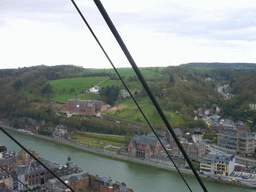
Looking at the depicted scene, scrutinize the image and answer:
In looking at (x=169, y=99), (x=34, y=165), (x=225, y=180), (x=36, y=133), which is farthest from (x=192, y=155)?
(x=36, y=133)

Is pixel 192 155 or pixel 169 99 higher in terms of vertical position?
pixel 169 99

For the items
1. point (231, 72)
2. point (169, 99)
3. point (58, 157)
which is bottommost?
point (58, 157)

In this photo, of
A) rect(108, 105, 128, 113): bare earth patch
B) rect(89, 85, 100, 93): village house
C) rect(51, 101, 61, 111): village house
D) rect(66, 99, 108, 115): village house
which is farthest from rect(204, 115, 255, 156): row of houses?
rect(89, 85, 100, 93): village house

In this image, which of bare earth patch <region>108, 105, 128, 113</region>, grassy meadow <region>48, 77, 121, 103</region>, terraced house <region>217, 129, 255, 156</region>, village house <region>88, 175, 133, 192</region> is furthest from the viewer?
grassy meadow <region>48, 77, 121, 103</region>

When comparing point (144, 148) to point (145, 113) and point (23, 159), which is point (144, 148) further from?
point (23, 159)

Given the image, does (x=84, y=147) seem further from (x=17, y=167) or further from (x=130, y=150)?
(x=17, y=167)

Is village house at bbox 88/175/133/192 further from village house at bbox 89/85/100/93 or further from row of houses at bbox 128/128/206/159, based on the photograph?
village house at bbox 89/85/100/93

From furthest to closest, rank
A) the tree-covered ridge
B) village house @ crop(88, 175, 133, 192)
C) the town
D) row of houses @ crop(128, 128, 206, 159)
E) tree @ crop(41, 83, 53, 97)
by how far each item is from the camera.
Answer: tree @ crop(41, 83, 53, 97) → the tree-covered ridge → row of houses @ crop(128, 128, 206, 159) → the town → village house @ crop(88, 175, 133, 192)
